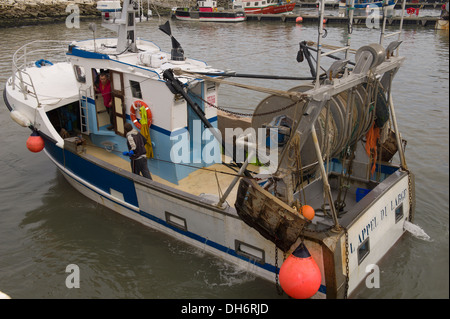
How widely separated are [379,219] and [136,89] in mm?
5485

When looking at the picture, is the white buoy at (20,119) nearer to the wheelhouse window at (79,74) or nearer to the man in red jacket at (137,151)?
the wheelhouse window at (79,74)

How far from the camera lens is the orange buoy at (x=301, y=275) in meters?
5.68

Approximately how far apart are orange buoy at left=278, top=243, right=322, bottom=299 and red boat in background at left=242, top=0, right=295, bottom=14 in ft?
156

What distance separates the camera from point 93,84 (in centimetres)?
956

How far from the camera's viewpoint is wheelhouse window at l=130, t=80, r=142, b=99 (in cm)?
870

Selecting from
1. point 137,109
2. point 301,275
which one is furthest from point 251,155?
point 137,109

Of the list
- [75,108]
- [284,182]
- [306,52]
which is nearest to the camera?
[284,182]

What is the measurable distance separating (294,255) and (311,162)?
1791 millimetres

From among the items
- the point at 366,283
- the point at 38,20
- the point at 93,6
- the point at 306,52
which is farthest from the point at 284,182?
the point at 93,6

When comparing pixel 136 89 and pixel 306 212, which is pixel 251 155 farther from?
pixel 136 89

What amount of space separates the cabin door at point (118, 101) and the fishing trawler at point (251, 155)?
1.5 inches

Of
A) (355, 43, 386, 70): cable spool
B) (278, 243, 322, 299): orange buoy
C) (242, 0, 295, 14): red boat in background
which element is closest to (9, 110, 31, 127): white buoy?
(278, 243, 322, 299): orange buoy

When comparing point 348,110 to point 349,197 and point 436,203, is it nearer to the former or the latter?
point 349,197

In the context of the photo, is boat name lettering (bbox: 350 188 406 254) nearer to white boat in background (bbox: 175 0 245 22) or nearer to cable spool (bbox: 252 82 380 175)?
cable spool (bbox: 252 82 380 175)
